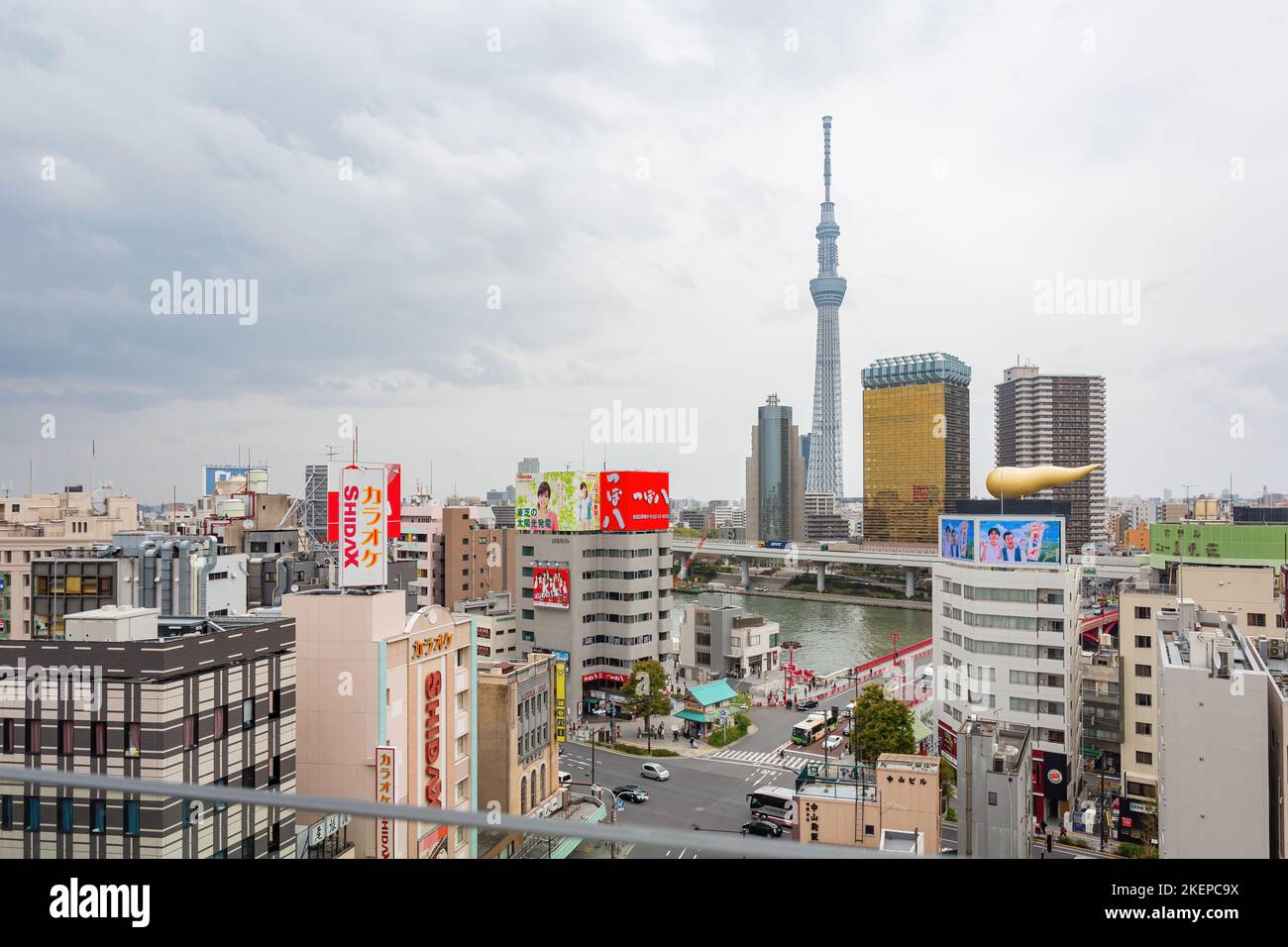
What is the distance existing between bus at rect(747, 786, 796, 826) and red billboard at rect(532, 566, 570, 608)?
27.5 ft

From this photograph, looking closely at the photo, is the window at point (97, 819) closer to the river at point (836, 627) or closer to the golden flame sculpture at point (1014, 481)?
the golden flame sculpture at point (1014, 481)

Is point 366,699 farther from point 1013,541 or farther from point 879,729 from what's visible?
point 1013,541

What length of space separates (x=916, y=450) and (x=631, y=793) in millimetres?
50008

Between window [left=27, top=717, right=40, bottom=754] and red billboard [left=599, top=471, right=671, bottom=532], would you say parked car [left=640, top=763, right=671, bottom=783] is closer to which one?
red billboard [left=599, top=471, right=671, bottom=532]

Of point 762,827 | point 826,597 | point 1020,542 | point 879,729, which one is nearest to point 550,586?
point 879,729

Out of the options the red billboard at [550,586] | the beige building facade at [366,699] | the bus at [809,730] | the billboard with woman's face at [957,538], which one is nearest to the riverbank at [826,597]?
the bus at [809,730]

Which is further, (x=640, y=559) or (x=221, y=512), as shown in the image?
(x=221, y=512)

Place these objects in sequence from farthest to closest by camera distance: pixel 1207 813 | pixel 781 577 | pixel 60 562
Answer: pixel 781 577
pixel 60 562
pixel 1207 813

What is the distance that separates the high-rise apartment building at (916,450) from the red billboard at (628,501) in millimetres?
40617

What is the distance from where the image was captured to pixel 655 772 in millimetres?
14469
